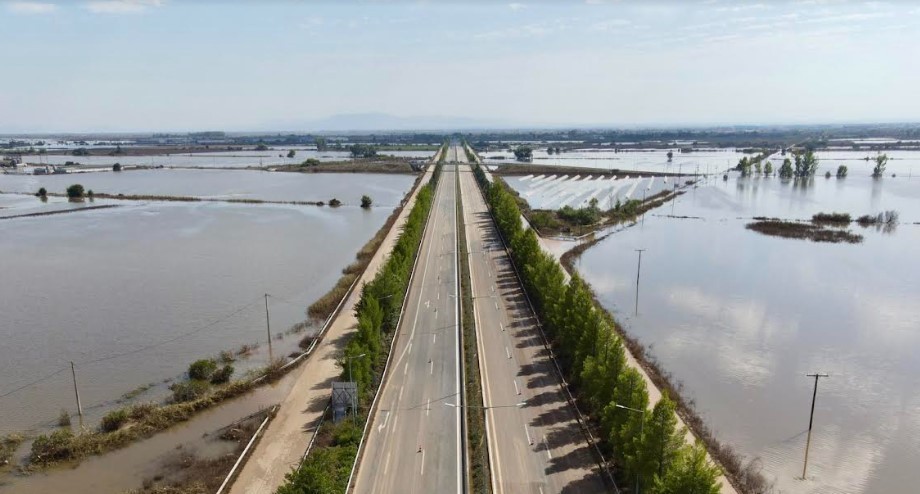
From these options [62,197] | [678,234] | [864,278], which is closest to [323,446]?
[864,278]

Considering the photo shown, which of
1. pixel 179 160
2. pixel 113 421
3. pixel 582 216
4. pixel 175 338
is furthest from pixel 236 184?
pixel 113 421

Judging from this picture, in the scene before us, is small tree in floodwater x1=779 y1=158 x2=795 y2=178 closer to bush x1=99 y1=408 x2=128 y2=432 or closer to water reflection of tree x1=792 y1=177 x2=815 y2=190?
water reflection of tree x1=792 y1=177 x2=815 y2=190

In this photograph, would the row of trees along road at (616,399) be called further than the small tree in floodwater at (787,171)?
No

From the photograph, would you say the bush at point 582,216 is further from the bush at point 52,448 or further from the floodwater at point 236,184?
the bush at point 52,448

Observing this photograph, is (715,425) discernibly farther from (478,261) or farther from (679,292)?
(478,261)

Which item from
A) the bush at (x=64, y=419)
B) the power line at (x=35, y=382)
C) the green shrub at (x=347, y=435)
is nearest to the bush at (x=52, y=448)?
the bush at (x=64, y=419)

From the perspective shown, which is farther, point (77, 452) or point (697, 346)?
point (697, 346)
